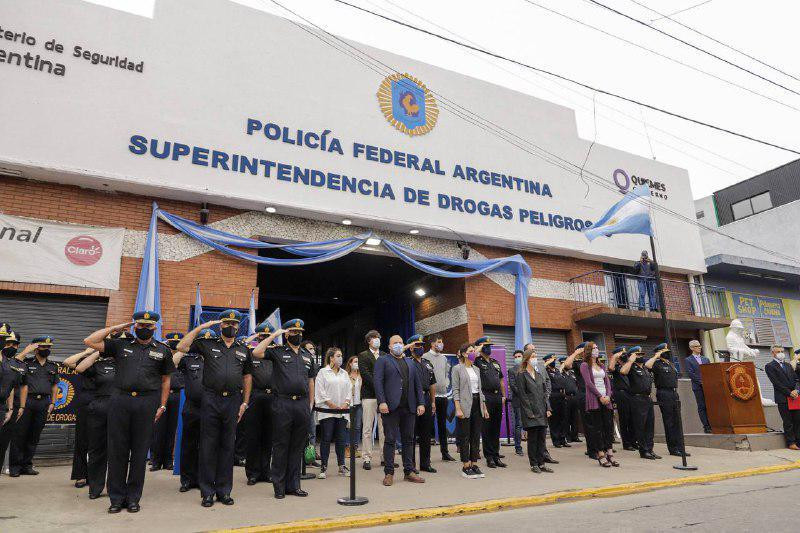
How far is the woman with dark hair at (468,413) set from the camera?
759 centimetres

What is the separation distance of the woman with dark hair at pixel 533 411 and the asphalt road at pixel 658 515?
69.1 inches

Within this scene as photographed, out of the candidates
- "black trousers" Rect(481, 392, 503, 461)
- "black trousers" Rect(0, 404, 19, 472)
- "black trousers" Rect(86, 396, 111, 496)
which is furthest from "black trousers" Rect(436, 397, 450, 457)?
"black trousers" Rect(0, 404, 19, 472)

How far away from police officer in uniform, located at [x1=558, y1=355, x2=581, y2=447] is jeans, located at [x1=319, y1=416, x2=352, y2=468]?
5.48 meters

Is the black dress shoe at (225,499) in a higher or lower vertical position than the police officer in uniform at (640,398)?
lower

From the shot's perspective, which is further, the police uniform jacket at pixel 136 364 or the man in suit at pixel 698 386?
the man in suit at pixel 698 386

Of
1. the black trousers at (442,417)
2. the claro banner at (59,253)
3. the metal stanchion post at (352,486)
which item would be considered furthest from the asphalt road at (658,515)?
the claro banner at (59,253)

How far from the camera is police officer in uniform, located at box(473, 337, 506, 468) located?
324 inches

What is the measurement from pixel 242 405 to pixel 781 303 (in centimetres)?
2227

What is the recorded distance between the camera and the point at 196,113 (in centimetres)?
1148

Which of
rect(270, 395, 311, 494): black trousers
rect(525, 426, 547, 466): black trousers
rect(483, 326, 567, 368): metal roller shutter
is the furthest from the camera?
rect(483, 326, 567, 368): metal roller shutter

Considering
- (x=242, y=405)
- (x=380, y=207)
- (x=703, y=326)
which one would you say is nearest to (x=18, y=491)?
(x=242, y=405)

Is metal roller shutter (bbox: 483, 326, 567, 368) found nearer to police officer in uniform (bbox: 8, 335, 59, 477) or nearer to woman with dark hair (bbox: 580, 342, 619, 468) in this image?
woman with dark hair (bbox: 580, 342, 619, 468)

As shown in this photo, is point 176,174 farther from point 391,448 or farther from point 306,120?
point 391,448

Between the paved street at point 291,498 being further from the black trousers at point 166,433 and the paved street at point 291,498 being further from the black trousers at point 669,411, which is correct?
the black trousers at point 669,411
